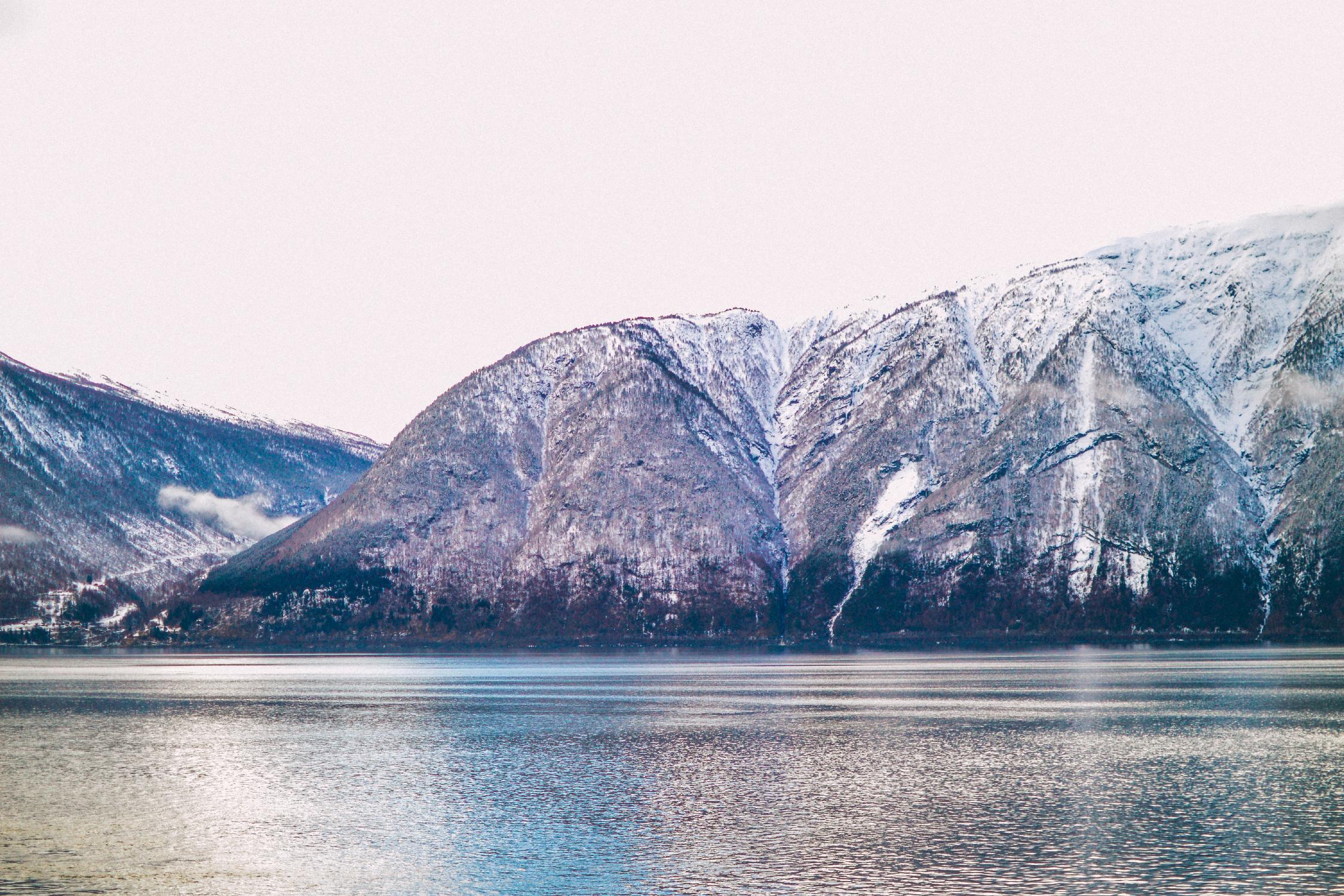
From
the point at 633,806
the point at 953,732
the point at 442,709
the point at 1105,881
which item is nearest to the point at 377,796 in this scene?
the point at 633,806

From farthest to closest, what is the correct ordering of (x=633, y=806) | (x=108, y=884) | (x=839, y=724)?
(x=839, y=724) < (x=633, y=806) < (x=108, y=884)

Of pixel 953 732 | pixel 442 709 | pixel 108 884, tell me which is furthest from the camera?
pixel 442 709

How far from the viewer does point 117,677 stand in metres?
176

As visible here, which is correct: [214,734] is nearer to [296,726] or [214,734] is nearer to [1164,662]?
[296,726]

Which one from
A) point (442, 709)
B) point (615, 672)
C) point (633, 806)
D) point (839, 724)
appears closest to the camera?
point (633, 806)

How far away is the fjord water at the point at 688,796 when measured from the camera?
4241 centimetres

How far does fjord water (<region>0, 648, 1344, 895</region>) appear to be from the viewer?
4241cm

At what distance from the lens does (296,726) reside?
93125 millimetres

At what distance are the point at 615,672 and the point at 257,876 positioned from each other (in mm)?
129000

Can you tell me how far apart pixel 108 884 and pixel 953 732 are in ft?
182

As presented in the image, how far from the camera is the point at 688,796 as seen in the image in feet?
189

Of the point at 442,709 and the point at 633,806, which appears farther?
the point at 442,709

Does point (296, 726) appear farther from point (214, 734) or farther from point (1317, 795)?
point (1317, 795)

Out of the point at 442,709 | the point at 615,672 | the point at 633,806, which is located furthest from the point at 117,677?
the point at 633,806
